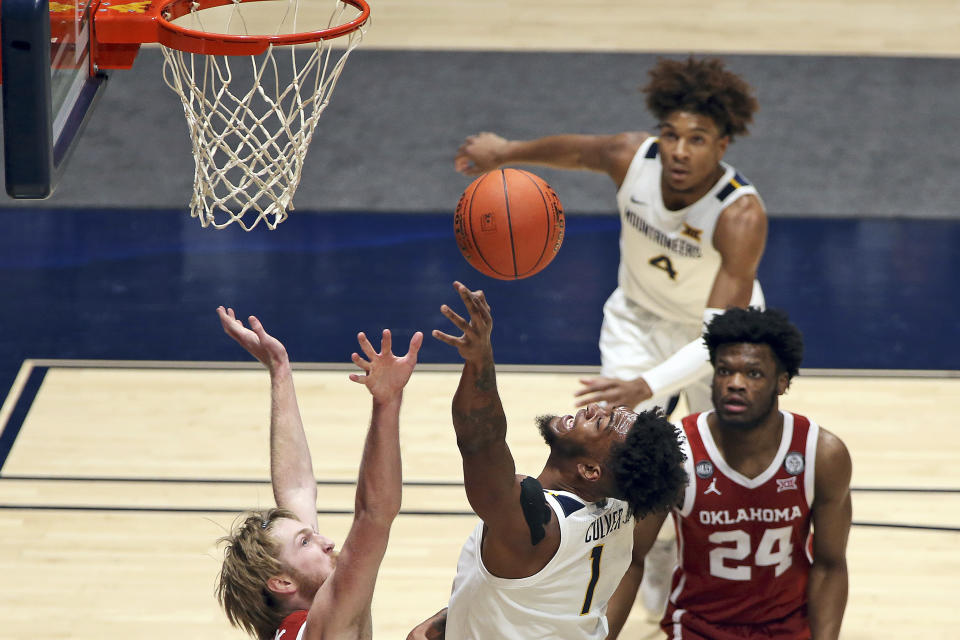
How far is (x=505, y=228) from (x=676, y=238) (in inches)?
69.8

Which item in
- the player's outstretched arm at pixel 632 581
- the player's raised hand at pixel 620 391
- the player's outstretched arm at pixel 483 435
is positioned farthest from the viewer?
the player's raised hand at pixel 620 391

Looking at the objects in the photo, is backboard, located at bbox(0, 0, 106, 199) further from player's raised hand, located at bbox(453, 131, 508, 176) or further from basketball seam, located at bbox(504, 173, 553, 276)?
player's raised hand, located at bbox(453, 131, 508, 176)

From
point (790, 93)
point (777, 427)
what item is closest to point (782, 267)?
point (790, 93)

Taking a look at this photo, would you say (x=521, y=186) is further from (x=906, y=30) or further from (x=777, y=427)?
(x=906, y=30)

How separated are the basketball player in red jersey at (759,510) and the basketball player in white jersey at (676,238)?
0.71m

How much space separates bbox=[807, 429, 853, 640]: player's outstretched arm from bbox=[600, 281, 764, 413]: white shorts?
123 cm

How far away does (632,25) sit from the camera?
12102mm

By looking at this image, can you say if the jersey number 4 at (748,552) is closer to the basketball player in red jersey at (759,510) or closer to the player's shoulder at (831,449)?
the basketball player in red jersey at (759,510)

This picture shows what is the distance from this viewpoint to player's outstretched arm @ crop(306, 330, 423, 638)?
10.3ft

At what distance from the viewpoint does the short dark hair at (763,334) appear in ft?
14.6

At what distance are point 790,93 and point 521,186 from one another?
7.03 m

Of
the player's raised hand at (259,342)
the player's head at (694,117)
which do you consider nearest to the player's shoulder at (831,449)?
the player's head at (694,117)

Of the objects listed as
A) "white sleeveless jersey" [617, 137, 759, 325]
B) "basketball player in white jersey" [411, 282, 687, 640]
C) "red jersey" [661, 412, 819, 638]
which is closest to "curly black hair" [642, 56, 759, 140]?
"white sleeveless jersey" [617, 137, 759, 325]

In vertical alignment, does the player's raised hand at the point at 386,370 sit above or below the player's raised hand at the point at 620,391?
above
